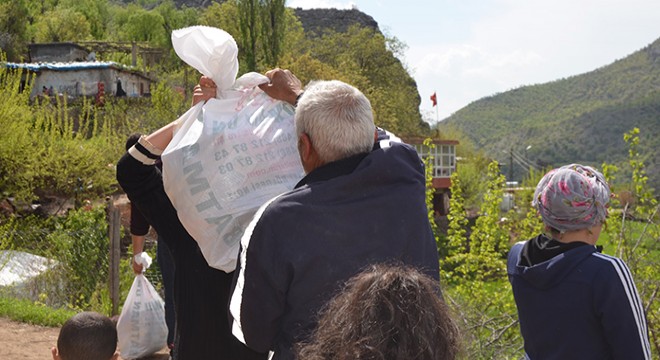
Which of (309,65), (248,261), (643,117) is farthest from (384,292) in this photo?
(643,117)

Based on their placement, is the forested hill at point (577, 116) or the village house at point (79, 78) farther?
the forested hill at point (577, 116)

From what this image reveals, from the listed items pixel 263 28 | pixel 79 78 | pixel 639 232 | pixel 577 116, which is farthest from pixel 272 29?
pixel 577 116

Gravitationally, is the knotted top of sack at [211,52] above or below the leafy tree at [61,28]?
below

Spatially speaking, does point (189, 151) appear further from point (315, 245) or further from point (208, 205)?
point (315, 245)

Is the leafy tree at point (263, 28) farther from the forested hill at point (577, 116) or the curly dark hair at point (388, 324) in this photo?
the forested hill at point (577, 116)

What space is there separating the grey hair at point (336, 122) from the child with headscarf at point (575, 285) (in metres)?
0.70

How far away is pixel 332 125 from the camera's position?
218 cm

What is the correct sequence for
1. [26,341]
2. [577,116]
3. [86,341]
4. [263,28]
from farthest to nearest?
[577,116], [263,28], [26,341], [86,341]

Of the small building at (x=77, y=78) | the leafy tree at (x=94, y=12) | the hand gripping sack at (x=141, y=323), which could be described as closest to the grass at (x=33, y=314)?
the hand gripping sack at (x=141, y=323)

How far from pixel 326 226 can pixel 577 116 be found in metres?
100

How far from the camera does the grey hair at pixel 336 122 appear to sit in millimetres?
2188

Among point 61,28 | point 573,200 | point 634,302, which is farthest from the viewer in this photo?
point 61,28

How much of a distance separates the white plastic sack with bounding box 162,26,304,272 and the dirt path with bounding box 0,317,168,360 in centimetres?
339

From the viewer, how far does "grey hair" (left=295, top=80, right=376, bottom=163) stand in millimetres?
2188
